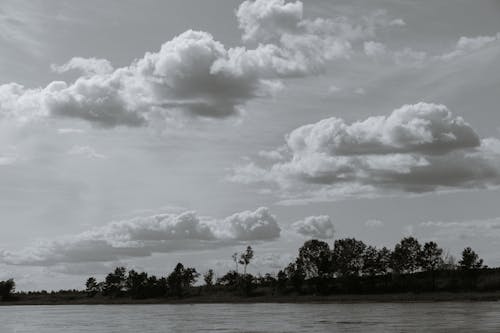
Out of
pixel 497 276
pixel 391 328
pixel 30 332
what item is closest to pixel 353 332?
pixel 391 328

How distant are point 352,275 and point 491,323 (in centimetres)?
13278

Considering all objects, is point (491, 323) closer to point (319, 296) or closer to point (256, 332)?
point (256, 332)

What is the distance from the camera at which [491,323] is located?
67.5 metres

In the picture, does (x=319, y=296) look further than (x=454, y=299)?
Yes

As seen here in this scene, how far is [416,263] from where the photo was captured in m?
198

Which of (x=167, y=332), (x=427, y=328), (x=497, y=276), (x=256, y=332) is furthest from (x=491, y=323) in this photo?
(x=497, y=276)

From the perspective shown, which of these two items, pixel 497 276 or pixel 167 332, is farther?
pixel 497 276

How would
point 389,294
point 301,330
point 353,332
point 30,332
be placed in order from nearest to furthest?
point 353,332 → point 301,330 → point 30,332 → point 389,294

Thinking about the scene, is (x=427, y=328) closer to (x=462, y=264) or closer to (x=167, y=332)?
(x=167, y=332)

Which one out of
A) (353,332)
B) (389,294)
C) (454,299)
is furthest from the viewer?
(389,294)

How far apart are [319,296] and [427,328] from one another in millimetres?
131046

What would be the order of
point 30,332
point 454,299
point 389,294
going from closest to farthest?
point 30,332 → point 454,299 → point 389,294

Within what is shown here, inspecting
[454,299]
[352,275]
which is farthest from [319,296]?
[454,299]

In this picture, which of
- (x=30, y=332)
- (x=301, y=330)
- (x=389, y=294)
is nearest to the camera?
(x=301, y=330)
